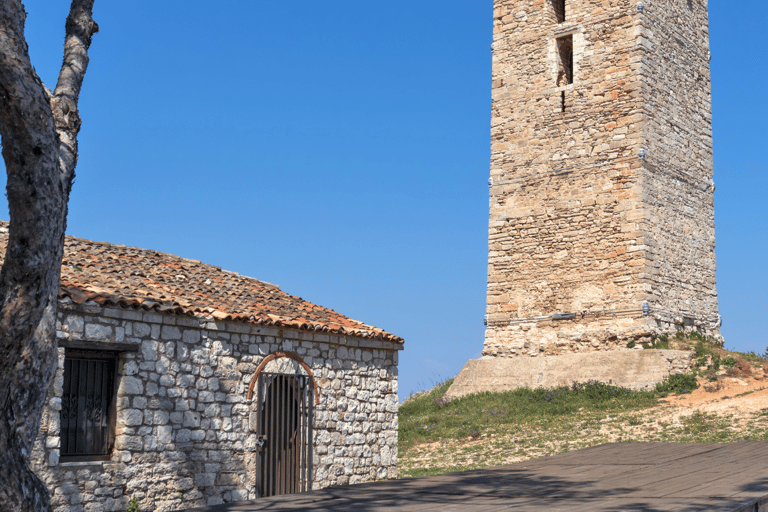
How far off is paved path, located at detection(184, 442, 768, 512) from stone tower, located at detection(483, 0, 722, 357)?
393 inches

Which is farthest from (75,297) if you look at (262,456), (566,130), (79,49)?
(566,130)

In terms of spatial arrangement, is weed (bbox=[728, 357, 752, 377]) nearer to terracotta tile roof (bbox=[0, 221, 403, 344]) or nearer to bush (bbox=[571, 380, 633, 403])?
bush (bbox=[571, 380, 633, 403])

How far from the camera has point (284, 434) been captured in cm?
1141

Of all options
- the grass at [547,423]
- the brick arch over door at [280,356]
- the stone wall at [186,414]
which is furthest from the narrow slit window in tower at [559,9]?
the brick arch over door at [280,356]

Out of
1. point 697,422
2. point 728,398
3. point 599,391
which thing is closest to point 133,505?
point 697,422

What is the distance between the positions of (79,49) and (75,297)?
2.88m

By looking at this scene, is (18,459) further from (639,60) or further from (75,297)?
(639,60)

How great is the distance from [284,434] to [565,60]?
46.7ft

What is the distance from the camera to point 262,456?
11.1 meters

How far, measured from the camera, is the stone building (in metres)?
9.26

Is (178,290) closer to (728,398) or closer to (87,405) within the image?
(87,405)

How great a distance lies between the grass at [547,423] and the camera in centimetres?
1373

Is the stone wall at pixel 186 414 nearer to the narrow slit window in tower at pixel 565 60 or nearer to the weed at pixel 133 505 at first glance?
the weed at pixel 133 505

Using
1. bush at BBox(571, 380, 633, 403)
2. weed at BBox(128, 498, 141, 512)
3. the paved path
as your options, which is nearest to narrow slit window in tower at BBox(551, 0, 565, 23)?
bush at BBox(571, 380, 633, 403)
